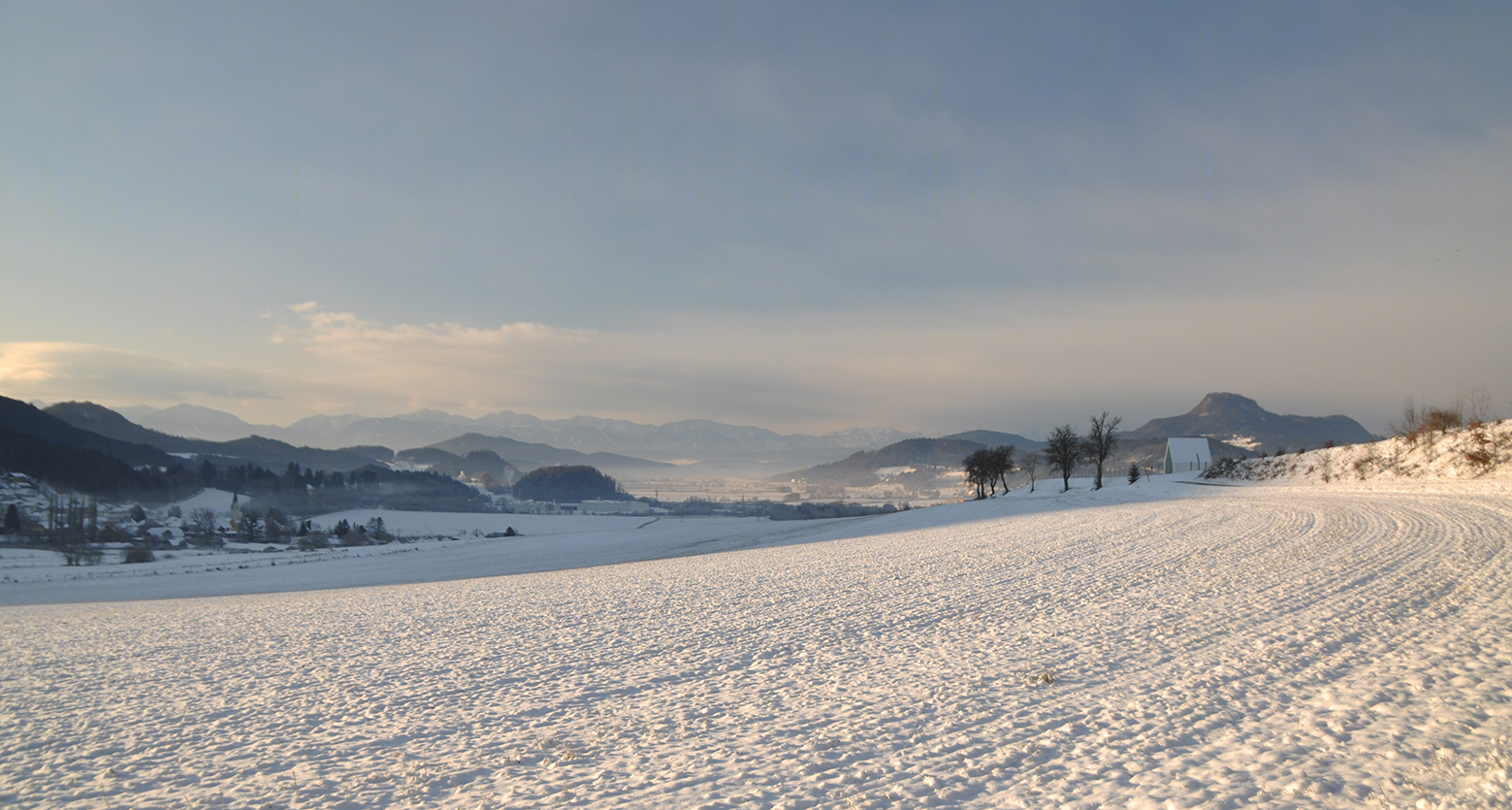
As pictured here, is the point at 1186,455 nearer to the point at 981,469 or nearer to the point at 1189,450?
the point at 1189,450

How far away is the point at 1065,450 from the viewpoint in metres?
75.3

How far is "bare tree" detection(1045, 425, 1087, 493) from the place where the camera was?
75312 mm

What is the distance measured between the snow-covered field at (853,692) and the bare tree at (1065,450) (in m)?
52.3

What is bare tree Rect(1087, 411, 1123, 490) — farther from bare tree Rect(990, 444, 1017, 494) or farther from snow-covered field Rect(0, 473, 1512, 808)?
snow-covered field Rect(0, 473, 1512, 808)

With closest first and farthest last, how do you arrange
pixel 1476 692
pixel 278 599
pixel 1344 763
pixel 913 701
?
pixel 1344 763 < pixel 1476 692 < pixel 913 701 < pixel 278 599

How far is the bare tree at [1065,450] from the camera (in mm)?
75312

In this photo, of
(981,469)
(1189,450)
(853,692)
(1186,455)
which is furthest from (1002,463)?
(853,692)

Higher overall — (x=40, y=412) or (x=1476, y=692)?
(x=40, y=412)

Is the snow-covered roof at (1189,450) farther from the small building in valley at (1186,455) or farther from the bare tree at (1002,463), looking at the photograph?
the bare tree at (1002,463)

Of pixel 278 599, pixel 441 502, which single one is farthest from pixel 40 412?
pixel 278 599

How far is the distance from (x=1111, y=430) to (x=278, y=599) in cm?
7392

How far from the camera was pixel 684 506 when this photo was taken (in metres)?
165

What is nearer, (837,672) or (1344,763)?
(1344,763)

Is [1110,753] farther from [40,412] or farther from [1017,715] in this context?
[40,412]
